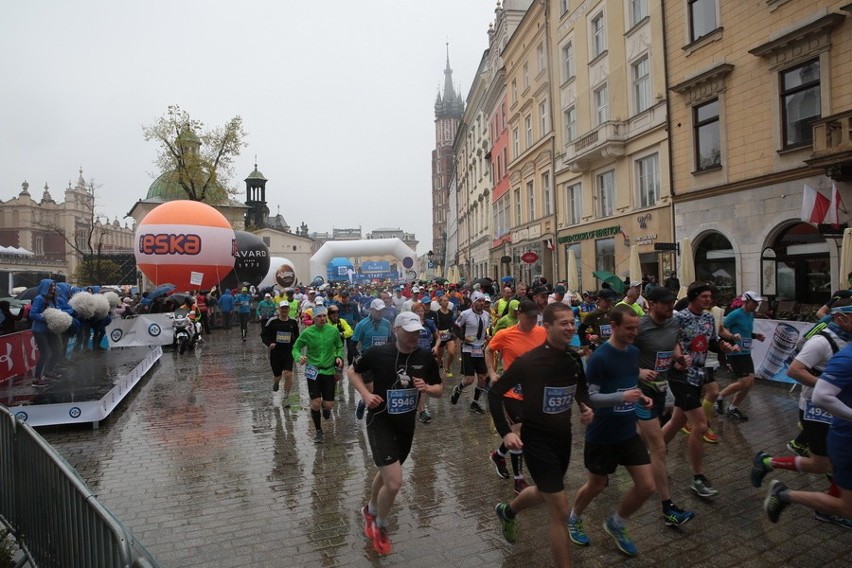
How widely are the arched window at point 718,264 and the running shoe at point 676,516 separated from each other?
43.9 ft

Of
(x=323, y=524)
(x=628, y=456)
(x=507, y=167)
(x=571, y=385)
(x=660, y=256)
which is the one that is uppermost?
(x=507, y=167)

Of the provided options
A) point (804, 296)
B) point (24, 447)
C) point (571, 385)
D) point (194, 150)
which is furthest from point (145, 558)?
point (194, 150)

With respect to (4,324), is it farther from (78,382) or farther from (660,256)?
(660,256)

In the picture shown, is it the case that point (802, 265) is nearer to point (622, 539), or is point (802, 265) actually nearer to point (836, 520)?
point (836, 520)

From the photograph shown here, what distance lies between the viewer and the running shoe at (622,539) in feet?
13.3

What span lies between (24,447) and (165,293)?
1795 cm

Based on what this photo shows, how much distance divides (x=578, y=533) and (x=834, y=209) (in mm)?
12243

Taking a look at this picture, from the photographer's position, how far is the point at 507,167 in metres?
37.5

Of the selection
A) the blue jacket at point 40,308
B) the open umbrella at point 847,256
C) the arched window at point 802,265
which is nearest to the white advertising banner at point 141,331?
the blue jacket at point 40,308

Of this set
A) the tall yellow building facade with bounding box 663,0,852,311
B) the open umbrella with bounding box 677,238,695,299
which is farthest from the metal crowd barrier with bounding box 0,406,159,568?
the open umbrella with bounding box 677,238,695,299

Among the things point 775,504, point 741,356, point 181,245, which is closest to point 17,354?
point 181,245

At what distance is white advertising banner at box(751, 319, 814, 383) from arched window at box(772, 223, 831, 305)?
530 cm

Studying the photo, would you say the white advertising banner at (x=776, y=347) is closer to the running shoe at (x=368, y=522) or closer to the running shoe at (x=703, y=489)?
the running shoe at (x=703, y=489)

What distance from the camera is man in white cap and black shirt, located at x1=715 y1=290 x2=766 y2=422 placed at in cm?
725
